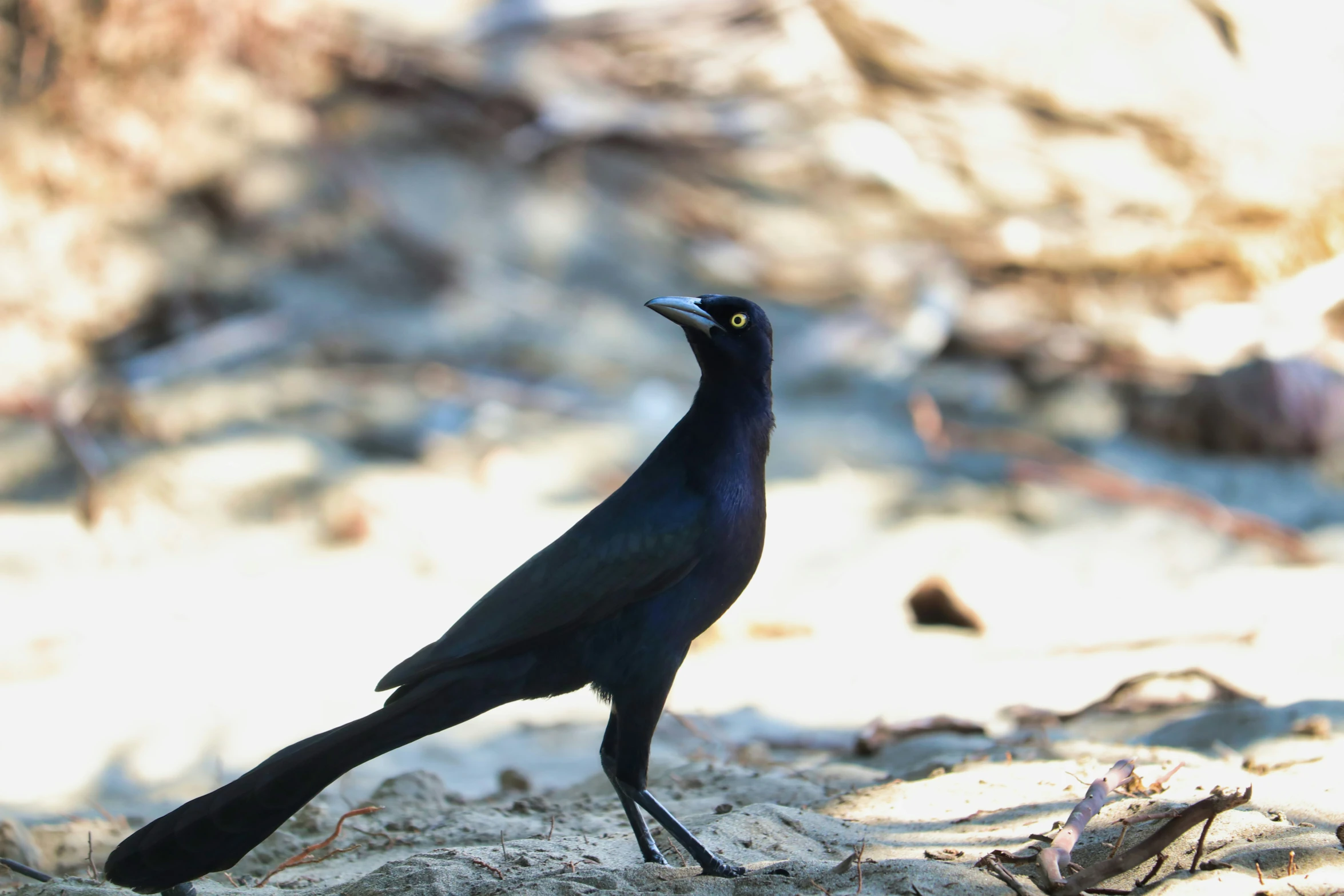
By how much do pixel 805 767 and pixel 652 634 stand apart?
1.27 meters

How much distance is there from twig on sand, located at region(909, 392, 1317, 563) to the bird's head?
3.81 metres

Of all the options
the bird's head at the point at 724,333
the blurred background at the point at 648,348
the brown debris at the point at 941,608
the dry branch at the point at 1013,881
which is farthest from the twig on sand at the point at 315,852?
the brown debris at the point at 941,608

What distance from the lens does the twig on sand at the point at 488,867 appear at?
2.55 metres

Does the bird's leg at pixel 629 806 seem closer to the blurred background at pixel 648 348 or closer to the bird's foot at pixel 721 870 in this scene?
the bird's foot at pixel 721 870

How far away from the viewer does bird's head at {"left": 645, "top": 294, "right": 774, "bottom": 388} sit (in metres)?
2.91

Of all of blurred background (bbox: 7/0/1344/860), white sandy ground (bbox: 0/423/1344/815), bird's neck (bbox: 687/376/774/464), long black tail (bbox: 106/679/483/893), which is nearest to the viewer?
long black tail (bbox: 106/679/483/893)

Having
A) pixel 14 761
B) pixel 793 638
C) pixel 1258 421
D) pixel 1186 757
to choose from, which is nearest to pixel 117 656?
pixel 14 761

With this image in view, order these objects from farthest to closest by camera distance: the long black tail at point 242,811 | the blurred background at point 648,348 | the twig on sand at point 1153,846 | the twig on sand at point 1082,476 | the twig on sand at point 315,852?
1. the twig on sand at point 1082,476
2. the blurred background at point 648,348
3. the twig on sand at point 315,852
4. the long black tail at point 242,811
5. the twig on sand at point 1153,846

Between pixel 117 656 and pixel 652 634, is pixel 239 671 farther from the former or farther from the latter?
pixel 652 634

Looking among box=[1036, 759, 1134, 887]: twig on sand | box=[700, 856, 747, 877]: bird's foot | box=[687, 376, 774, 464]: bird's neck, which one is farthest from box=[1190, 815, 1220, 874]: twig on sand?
box=[687, 376, 774, 464]: bird's neck

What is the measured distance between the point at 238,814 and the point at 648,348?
6.12 m

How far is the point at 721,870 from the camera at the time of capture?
255 cm

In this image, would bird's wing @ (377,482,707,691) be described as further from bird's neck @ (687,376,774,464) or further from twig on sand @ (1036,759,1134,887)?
twig on sand @ (1036,759,1134,887)

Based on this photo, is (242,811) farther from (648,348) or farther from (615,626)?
(648,348)
